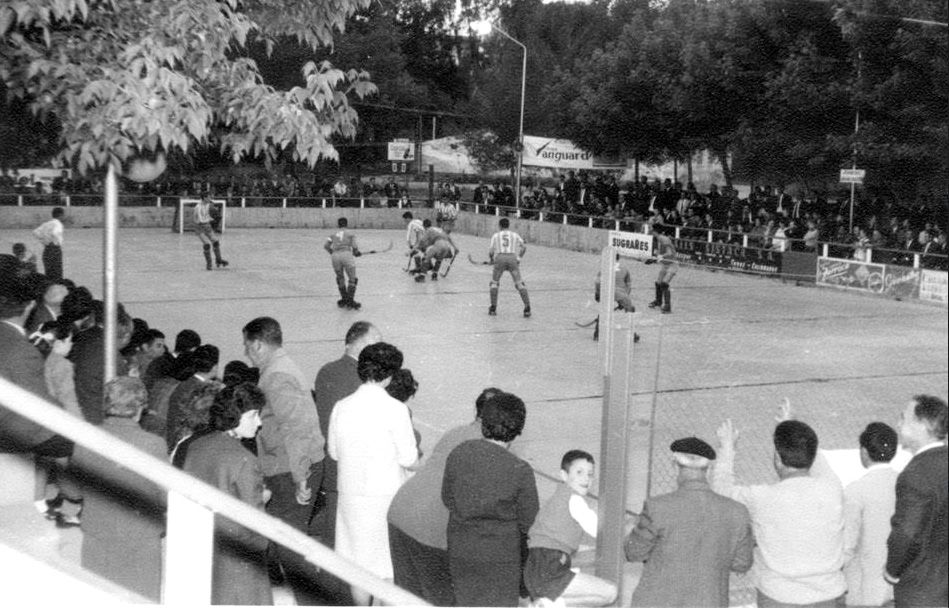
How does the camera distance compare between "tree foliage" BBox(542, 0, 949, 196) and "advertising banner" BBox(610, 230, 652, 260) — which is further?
"tree foliage" BBox(542, 0, 949, 196)

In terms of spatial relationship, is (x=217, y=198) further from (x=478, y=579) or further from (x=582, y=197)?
(x=478, y=579)

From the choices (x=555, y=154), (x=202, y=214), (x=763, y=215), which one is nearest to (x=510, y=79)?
(x=555, y=154)

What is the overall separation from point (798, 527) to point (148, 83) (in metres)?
3.58

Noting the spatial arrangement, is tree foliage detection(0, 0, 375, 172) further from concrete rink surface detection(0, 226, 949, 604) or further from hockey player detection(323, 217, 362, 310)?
hockey player detection(323, 217, 362, 310)

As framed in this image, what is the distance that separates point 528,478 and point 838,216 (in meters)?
24.7

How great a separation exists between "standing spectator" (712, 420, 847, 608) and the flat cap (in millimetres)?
250

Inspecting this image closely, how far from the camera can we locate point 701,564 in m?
4.32

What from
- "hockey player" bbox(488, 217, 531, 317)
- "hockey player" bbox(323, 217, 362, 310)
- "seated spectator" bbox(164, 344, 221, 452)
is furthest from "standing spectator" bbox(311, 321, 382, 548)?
"hockey player" bbox(323, 217, 362, 310)

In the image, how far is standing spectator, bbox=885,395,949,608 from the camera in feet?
13.6

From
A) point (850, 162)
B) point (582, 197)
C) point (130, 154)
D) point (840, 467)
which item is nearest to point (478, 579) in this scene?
point (840, 467)

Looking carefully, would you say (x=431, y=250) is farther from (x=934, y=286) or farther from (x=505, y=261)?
(x=934, y=286)

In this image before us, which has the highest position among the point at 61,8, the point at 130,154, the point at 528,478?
the point at 61,8

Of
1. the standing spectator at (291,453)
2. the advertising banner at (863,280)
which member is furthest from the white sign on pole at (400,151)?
the advertising banner at (863,280)

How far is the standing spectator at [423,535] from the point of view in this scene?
4.96 meters
